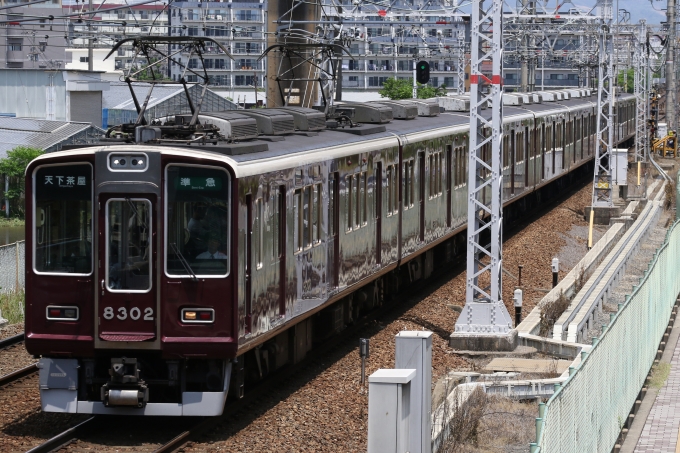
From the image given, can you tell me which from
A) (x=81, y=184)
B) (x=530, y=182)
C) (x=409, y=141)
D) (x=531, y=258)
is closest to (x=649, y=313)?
(x=409, y=141)

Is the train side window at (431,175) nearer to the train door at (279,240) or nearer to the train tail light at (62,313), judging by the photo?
the train door at (279,240)

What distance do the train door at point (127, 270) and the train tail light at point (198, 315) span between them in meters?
0.24

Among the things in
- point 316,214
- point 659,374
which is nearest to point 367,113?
point 316,214

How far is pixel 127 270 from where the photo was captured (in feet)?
33.0

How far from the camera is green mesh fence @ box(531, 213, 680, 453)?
789 centimetres

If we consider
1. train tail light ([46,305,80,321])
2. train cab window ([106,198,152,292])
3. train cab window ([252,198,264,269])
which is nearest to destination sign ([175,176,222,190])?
train cab window ([106,198,152,292])

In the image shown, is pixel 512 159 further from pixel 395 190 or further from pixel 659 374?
pixel 659 374

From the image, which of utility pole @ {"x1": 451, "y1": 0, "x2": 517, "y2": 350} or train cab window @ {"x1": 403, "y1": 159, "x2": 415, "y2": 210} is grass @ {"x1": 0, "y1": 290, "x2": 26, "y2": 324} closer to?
train cab window @ {"x1": 403, "y1": 159, "x2": 415, "y2": 210}

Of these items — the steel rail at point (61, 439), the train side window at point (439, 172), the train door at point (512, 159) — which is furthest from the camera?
the train door at point (512, 159)

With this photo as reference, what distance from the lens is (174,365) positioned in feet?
33.4

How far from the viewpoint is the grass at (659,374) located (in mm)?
13548

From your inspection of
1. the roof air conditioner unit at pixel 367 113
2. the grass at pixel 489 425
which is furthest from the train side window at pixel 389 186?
the grass at pixel 489 425

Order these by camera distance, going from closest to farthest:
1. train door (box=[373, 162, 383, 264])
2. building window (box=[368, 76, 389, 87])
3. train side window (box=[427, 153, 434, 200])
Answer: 1. train door (box=[373, 162, 383, 264])
2. train side window (box=[427, 153, 434, 200])
3. building window (box=[368, 76, 389, 87])

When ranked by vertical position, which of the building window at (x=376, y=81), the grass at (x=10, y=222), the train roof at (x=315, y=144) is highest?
the building window at (x=376, y=81)
